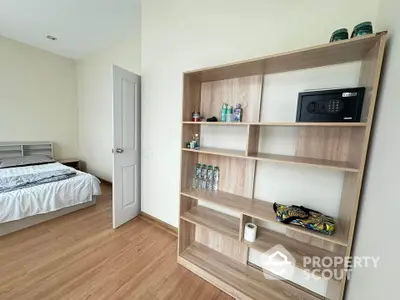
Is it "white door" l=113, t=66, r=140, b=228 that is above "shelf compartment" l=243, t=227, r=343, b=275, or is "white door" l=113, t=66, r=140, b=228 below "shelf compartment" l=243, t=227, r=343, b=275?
above

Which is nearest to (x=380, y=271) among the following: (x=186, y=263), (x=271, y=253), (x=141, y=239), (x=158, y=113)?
(x=271, y=253)

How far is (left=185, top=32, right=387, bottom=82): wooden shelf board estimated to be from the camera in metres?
0.94

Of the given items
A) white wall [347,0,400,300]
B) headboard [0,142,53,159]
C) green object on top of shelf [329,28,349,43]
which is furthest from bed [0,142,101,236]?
green object on top of shelf [329,28,349,43]

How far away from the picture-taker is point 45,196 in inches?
89.8

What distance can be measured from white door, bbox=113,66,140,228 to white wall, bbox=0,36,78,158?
9.71 ft

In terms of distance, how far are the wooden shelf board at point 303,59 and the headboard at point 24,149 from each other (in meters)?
4.09

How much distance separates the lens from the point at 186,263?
1712 millimetres

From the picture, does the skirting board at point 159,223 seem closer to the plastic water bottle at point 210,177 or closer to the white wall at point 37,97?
the plastic water bottle at point 210,177

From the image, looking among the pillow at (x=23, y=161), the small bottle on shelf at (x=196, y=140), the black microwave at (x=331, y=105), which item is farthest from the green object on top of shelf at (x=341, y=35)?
the pillow at (x=23, y=161)

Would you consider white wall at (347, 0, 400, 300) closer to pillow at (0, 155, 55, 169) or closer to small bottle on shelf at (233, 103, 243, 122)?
small bottle on shelf at (233, 103, 243, 122)

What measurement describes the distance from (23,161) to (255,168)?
4.23 m

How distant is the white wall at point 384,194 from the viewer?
67 cm

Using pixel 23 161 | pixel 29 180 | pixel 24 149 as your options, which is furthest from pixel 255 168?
pixel 24 149

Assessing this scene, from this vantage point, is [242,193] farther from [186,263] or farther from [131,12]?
[131,12]
